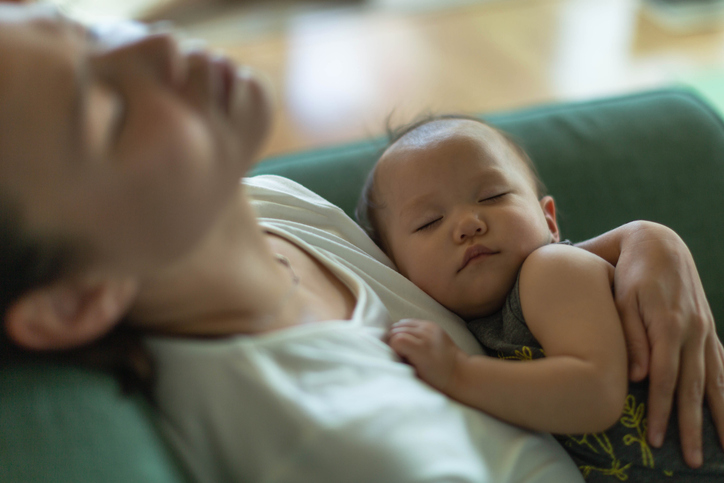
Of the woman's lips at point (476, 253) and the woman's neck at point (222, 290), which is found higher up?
the woman's neck at point (222, 290)

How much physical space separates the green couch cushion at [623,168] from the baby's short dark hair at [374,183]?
0.23ft

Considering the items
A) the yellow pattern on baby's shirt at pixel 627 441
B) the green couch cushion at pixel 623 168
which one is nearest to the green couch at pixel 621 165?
the green couch cushion at pixel 623 168

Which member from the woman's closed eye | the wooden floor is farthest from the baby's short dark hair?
the wooden floor

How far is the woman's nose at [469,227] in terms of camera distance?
1.01m

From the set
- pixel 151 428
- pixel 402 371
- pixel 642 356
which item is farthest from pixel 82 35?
pixel 642 356

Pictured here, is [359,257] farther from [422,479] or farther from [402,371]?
[422,479]

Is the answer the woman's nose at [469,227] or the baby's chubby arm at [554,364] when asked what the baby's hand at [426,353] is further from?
the woman's nose at [469,227]

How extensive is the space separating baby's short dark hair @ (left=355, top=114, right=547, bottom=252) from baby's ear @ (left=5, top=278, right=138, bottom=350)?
2.02ft

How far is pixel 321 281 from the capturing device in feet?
3.11

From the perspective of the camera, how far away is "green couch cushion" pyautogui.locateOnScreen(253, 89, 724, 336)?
52.8 inches

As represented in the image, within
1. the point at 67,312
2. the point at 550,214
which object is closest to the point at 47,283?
the point at 67,312

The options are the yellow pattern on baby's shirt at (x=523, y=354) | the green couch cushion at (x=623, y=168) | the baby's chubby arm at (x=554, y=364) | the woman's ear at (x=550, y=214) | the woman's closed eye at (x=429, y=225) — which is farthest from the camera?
the green couch cushion at (x=623, y=168)

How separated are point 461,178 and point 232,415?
0.58 m

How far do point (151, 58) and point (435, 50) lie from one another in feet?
11.7
